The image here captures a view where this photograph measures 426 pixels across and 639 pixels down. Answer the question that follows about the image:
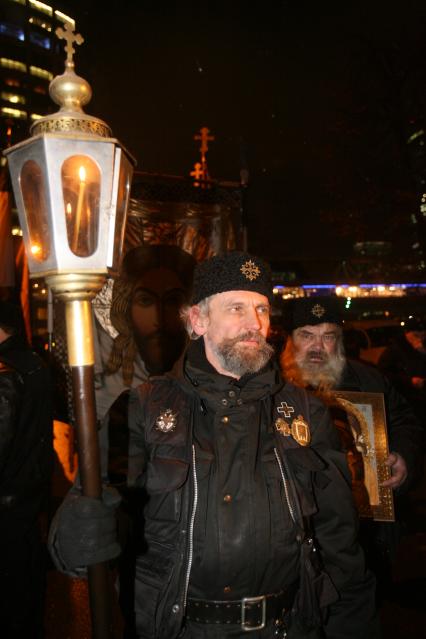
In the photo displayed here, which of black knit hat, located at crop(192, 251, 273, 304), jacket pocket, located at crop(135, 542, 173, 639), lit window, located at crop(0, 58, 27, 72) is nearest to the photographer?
jacket pocket, located at crop(135, 542, 173, 639)

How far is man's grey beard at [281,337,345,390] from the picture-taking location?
3.45 metres

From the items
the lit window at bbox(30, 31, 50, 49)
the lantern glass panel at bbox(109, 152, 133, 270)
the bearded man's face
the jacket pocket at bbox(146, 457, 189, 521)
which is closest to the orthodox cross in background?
the lantern glass panel at bbox(109, 152, 133, 270)

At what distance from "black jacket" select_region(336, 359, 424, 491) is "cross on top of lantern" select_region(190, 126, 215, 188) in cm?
296

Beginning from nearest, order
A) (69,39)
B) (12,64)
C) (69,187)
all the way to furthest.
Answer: (69,187), (69,39), (12,64)

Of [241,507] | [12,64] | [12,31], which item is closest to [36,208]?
[241,507]

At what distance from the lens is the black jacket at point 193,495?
1956mm

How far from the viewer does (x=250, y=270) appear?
2545 millimetres

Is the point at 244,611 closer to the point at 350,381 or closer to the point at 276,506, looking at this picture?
the point at 276,506

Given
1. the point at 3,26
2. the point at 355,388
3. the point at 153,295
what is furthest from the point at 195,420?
the point at 3,26

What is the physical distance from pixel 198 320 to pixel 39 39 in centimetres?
9971

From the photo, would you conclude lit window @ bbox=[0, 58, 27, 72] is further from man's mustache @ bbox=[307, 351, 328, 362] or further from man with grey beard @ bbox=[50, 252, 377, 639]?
man with grey beard @ bbox=[50, 252, 377, 639]

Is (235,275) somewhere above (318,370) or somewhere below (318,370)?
above

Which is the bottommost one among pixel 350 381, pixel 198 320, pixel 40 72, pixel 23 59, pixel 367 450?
pixel 367 450

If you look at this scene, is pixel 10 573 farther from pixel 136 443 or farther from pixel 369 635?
pixel 369 635
